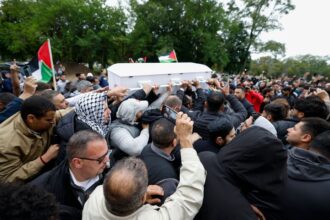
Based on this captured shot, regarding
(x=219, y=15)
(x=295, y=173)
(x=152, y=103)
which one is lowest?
(x=152, y=103)

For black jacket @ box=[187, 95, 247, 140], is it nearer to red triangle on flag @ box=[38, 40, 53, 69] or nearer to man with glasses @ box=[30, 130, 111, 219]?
man with glasses @ box=[30, 130, 111, 219]

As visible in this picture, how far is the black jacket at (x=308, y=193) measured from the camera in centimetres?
173

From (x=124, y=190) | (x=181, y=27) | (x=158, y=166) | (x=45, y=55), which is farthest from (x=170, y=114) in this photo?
(x=181, y=27)

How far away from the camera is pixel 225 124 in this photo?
9.14 feet

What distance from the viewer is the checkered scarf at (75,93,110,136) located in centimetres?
251

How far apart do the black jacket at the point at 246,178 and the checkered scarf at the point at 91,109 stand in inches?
53.1

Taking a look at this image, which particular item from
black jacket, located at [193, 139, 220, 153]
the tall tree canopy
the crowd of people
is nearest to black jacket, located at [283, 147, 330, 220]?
the crowd of people

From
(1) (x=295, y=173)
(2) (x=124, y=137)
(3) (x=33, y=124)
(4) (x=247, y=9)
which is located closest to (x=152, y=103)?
(2) (x=124, y=137)

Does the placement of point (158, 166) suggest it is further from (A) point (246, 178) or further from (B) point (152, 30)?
(B) point (152, 30)

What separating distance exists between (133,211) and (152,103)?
2.78 meters

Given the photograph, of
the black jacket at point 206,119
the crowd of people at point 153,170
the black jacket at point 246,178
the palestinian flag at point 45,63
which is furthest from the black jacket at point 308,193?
the palestinian flag at point 45,63

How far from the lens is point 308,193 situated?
1.75 metres

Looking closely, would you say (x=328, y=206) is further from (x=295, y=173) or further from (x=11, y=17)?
(x=11, y=17)

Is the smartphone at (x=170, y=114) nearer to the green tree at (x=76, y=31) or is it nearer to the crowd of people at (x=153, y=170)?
the crowd of people at (x=153, y=170)
